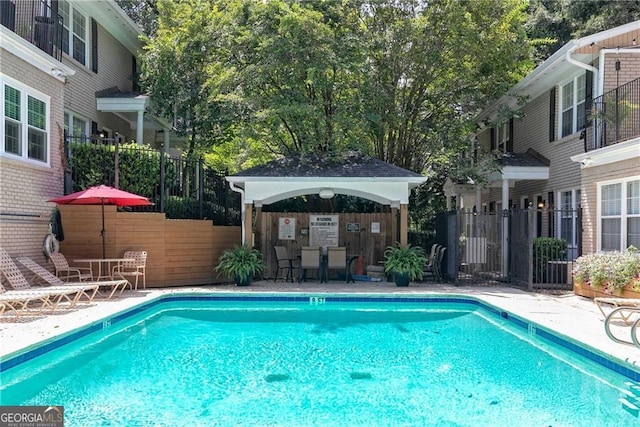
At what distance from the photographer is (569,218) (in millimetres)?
14188

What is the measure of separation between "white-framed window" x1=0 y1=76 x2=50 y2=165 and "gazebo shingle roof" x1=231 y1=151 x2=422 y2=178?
4592 mm

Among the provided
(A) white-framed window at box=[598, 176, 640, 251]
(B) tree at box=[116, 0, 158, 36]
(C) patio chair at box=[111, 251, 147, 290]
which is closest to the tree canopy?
(C) patio chair at box=[111, 251, 147, 290]

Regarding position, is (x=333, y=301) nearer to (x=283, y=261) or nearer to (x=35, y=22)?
(x=283, y=261)

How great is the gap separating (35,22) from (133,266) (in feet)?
19.6

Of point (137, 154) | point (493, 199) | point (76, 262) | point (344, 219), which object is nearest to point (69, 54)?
point (137, 154)

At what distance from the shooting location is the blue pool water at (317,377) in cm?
527

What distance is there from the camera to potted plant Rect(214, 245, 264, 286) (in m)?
13.1

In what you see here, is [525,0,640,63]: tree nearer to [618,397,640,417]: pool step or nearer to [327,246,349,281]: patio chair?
[327,246,349,281]: patio chair

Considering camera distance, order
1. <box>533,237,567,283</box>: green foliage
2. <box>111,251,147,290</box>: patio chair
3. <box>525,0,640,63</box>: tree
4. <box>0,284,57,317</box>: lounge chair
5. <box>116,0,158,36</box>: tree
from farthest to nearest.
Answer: <box>116,0,158,36</box>: tree
<box>525,0,640,63</box>: tree
<box>533,237,567,283</box>: green foliage
<box>111,251,147,290</box>: patio chair
<box>0,284,57,317</box>: lounge chair

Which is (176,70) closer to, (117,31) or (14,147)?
(117,31)

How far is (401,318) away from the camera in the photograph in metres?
10.5

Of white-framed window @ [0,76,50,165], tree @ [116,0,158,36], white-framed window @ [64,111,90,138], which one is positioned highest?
tree @ [116,0,158,36]

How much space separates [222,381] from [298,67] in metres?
9.84

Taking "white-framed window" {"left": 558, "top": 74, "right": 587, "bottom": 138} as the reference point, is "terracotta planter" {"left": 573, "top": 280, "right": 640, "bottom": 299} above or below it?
below
